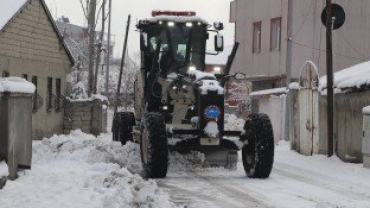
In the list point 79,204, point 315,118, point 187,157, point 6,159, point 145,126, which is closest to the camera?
point 79,204

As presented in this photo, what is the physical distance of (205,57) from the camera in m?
13.5

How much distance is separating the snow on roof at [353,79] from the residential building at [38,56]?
1074cm

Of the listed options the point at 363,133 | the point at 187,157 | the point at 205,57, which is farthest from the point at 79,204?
the point at 363,133

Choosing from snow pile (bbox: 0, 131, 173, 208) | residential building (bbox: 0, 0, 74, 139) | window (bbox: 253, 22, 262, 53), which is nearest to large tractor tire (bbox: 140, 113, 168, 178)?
snow pile (bbox: 0, 131, 173, 208)

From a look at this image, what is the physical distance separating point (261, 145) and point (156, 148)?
5.76 ft

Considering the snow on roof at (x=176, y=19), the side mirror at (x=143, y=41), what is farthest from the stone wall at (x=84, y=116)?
the snow on roof at (x=176, y=19)

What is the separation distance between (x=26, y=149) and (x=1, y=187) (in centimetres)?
216

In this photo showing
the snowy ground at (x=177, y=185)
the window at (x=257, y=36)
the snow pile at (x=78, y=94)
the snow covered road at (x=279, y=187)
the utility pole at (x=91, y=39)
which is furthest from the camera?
the utility pole at (x=91, y=39)

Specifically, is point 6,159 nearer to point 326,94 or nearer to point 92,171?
point 92,171

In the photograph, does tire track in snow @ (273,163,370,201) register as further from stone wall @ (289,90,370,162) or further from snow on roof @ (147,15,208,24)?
snow on roof @ (147,15,208,24)

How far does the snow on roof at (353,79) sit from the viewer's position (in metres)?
14.5

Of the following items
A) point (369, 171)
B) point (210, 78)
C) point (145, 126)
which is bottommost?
point (369, 171)

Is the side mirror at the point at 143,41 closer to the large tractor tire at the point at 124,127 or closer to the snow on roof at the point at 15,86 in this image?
the large tractor tire at the point at 124,127

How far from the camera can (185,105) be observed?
40.9 ft
